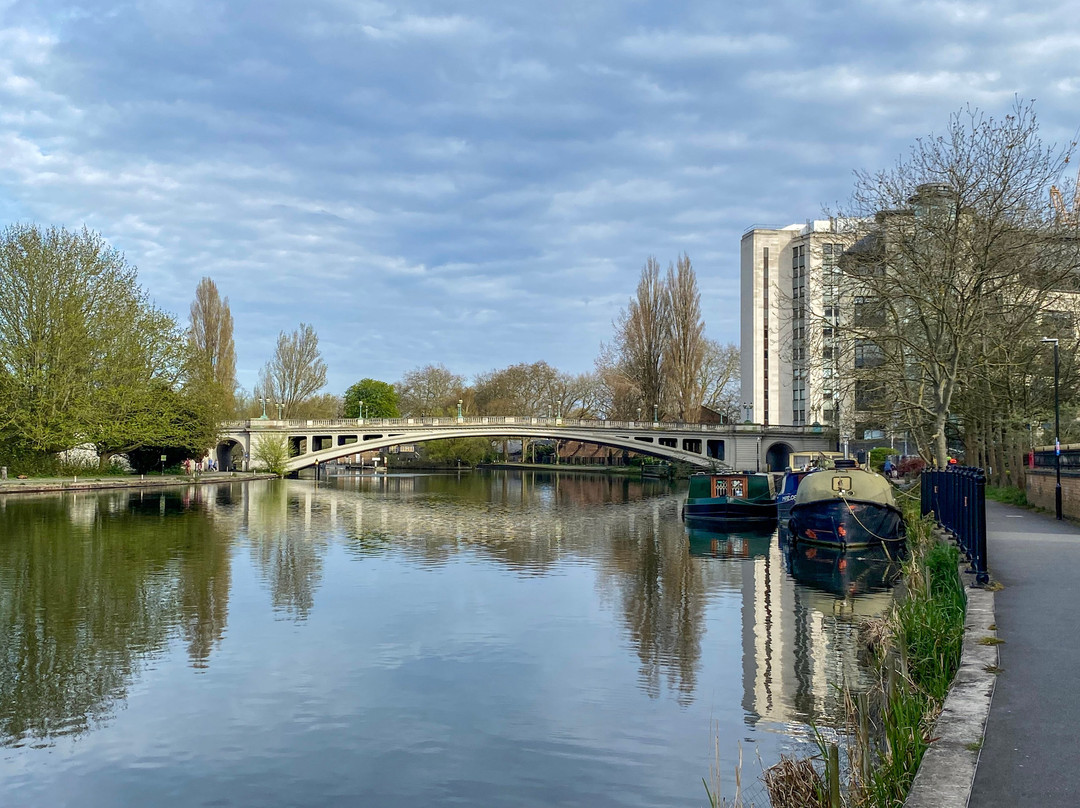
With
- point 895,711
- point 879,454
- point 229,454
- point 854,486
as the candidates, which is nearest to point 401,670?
point 895,711

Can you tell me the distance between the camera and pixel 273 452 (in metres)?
74.9

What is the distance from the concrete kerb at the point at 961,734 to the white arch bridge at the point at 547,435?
2656 inches

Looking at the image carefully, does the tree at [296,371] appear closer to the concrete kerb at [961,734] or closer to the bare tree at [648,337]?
the bare tree at [648,337]

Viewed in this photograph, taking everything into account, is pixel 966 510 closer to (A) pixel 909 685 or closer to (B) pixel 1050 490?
(A) pixel 909 685

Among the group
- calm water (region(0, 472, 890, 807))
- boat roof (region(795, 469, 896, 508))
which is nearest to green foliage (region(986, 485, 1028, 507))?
boat roof (region(795, 469, 896, 508))

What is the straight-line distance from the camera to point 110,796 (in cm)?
797

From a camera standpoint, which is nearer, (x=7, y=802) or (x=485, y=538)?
(x=7, y=802)

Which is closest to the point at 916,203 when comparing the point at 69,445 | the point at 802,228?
the point at 69,445

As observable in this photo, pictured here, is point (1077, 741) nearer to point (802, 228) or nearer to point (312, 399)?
point (802, 228)

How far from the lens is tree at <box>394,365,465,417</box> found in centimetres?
11341

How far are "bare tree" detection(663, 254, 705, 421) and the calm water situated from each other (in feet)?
169

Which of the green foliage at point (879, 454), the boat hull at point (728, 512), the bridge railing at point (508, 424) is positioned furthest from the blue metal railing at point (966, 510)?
the bridge railing at point (508, 424)

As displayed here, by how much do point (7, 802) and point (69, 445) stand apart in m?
46.3

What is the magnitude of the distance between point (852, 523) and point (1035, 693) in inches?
711
